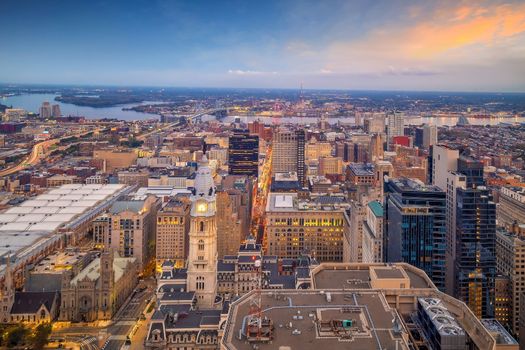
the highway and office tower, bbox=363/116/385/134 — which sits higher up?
office tower, bbox=363/116/385/134

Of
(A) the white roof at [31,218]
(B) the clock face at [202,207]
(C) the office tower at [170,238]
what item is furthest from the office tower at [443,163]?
(A) the white roof at [31,218]

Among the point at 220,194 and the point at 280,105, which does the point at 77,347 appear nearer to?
the point at 220,194

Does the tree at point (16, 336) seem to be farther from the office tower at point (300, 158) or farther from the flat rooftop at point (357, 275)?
the office tower at point (300, 158)

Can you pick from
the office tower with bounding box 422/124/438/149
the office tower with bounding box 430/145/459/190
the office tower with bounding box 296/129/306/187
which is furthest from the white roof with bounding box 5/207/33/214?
the office tower with bounding box 422/124/438/149

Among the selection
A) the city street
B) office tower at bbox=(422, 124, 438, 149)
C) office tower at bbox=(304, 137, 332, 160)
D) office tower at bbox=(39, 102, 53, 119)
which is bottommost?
the city street

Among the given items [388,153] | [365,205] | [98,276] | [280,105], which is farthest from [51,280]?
A: [280,105]

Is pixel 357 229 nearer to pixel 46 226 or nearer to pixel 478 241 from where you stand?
pixel 478 241

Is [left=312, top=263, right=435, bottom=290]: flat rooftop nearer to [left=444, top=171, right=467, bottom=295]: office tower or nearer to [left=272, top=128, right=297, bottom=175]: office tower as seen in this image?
[left=444, top=171, right=467, bottom=295]: office tower
